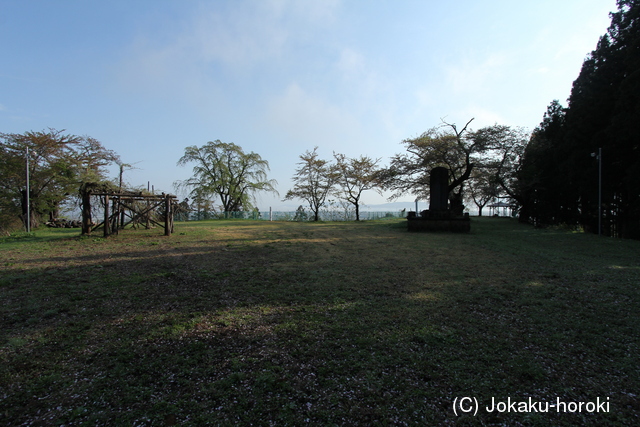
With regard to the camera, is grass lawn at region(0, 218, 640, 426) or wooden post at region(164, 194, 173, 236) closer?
grass lawn at region(0, 218, 640, 426)

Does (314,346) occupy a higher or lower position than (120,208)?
lower

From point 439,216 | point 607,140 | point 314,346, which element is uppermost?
point 607,140

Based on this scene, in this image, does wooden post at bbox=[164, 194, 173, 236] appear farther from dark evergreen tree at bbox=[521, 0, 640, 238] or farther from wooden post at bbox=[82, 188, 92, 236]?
dark evergreen tree at bbox=[521, 0, 640, 238]

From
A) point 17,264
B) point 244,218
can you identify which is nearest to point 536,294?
point 17,264

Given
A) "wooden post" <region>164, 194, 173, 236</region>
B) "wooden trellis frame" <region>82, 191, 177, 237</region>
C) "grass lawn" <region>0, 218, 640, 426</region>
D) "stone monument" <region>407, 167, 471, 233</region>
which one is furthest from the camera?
"stone monument" <region>407, 167, 471, 233</region>

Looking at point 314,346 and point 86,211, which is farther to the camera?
point 86,211

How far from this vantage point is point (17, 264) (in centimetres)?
626

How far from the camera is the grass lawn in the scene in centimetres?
195

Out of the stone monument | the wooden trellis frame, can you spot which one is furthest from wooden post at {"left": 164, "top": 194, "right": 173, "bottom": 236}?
the stone monument

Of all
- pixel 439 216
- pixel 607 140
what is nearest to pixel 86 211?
pixel 439 216

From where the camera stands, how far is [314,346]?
2.79m

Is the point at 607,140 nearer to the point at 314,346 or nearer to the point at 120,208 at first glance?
the point at 314,346

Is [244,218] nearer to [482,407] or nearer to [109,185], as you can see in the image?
[109,185]

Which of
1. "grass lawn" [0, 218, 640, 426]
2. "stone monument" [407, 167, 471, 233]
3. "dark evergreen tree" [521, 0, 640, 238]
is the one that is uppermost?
"dark evergreen tree" [521, 0, 640, 238]
